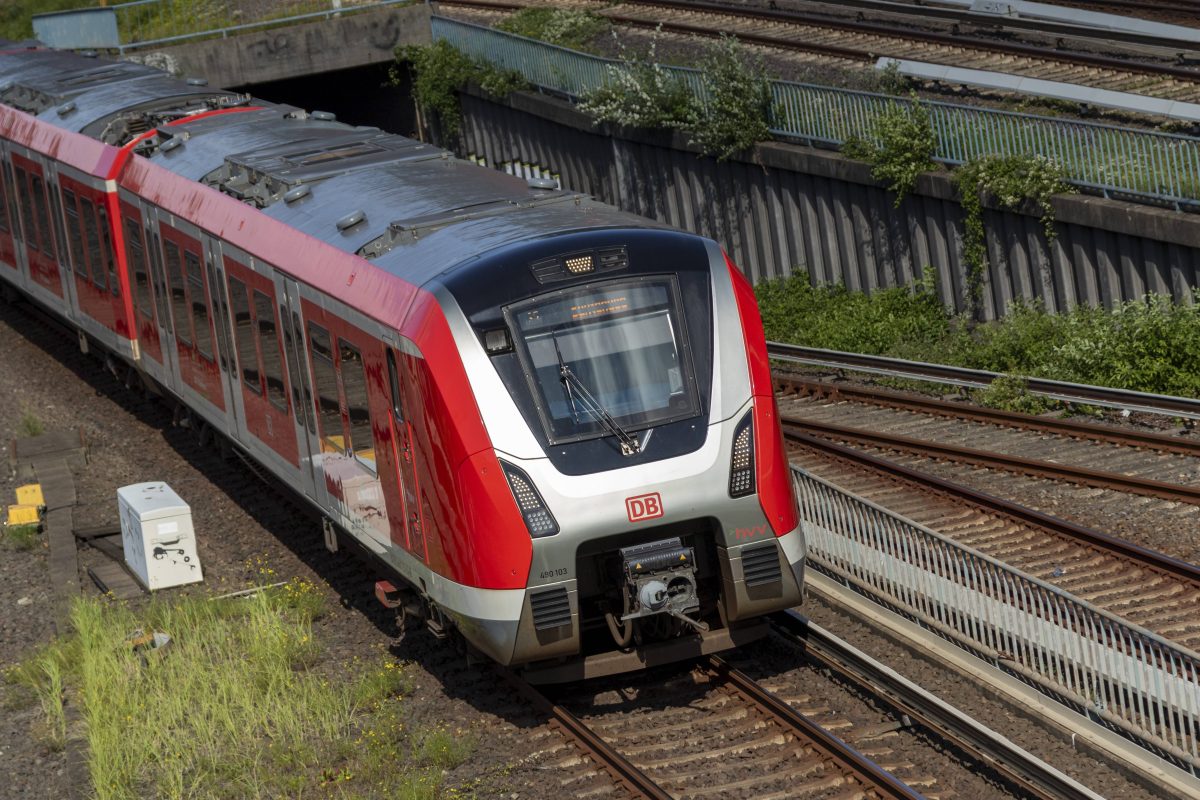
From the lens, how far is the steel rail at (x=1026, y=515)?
12688 millimetres

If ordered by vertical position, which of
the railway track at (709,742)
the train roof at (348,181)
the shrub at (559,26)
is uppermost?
the shrub at (559,26)

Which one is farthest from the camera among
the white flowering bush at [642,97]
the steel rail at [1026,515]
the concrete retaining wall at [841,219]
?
the white flowering bush at [642,97]

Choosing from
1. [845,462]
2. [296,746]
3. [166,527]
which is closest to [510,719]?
[296,746]

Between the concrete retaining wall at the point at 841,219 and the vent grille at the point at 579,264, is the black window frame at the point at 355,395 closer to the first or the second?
the vent grille at the point at 579,264

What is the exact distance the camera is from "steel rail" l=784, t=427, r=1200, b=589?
41.6ft

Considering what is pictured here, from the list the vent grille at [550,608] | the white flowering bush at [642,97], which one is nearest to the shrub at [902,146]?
the white flowering bush at [642,97]

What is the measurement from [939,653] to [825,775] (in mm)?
2139

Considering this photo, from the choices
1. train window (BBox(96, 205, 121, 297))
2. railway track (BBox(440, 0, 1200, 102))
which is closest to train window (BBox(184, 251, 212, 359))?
train window (BBox(96, 205, 121, 297))

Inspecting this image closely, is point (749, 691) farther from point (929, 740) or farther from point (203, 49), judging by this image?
point (203, 49)

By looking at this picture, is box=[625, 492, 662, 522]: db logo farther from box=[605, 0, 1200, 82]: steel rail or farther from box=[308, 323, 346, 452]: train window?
box=[605, 0, 1200, 82]: steel rail

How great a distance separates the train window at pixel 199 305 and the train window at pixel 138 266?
1.60 metres

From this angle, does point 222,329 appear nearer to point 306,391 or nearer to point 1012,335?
point 306,391

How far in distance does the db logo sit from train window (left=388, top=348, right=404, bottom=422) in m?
1.75

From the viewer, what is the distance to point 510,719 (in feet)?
37.3
